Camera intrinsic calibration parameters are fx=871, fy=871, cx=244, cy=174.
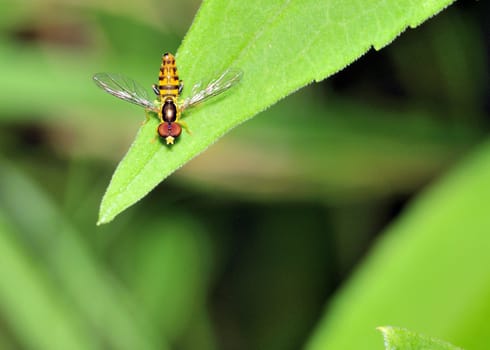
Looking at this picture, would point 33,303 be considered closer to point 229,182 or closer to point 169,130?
point 229,182

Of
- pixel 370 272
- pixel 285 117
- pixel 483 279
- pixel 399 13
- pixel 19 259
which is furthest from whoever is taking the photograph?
pixel 285 117

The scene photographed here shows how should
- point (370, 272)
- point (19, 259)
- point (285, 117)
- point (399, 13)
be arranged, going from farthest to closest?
point (285, 117)
point (19, 259)
point (370, 272)
point (399, 13)

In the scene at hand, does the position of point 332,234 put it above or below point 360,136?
below

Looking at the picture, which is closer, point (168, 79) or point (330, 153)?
point (168, 79)

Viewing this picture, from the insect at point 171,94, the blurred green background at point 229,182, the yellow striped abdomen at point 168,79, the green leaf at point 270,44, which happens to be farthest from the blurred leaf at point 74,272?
the green leaf at point 270,44

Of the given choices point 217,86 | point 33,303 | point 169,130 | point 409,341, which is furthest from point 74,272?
point 409,341

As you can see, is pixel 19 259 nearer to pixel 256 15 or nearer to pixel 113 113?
pixel 113 113

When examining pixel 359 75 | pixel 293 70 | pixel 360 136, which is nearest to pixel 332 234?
pixel 360 136
